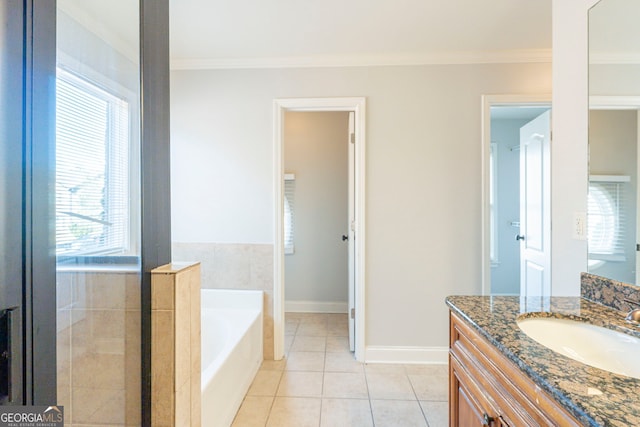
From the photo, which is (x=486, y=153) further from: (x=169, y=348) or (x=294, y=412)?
(x=169, y=348)

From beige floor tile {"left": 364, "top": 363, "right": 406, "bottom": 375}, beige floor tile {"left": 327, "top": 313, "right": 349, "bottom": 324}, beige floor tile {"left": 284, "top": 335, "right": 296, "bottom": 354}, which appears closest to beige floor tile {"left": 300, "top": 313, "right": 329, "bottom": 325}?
beige floor tile {"left": 327, "top": 313, "right": 349, "bottom": 324}

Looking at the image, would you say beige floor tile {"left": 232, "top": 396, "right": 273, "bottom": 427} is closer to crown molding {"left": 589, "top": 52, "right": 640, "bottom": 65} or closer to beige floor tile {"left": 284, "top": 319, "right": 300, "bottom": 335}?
beige floor tile {"left": 284, "top": 319, "right": 300, "bottom": 335}

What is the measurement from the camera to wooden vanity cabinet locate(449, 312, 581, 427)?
2.27 ft

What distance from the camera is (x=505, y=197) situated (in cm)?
394

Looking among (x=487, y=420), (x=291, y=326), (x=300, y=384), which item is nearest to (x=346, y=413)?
(x=300, y=384)

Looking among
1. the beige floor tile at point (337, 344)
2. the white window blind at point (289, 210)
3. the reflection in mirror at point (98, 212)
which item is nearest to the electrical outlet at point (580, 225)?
the reflection in mirror at point (98, 212)

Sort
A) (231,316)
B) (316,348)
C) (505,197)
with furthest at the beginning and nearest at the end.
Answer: (505,197) < (316,348) < (231,316)

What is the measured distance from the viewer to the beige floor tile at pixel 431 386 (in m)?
1.98

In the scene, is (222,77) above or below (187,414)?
above

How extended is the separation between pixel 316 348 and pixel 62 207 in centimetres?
238

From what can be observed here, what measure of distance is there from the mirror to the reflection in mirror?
1.79m

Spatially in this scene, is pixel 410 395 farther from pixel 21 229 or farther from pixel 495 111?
pixel 495 111

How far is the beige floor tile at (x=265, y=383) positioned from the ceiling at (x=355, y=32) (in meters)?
2.49

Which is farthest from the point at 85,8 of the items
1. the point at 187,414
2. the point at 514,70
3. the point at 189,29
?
the point at 514,70
